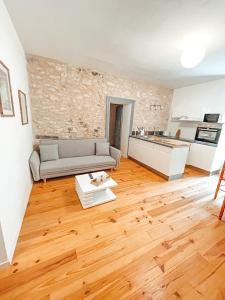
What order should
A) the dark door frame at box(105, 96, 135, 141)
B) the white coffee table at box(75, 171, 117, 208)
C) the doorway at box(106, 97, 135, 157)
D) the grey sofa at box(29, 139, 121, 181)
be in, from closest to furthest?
the white coffee table at box(75, 171, 117, 208), the grey sofa at box(29, 139, 121, 181), the dark door frame at box(105, 96, 135, 141), the doorway at box(106, 97, 135, 157)

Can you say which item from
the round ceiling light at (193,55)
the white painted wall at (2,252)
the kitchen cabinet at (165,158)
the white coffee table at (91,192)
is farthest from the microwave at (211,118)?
the white painted wall at (2,252)

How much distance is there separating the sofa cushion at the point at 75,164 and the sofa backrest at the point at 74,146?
17 centimetres

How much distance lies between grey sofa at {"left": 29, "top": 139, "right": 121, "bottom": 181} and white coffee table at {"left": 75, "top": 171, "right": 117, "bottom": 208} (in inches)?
26.2

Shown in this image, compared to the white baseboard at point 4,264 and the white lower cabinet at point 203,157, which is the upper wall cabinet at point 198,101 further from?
the white baseboard at point 4,264

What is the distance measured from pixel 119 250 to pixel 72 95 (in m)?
3.40

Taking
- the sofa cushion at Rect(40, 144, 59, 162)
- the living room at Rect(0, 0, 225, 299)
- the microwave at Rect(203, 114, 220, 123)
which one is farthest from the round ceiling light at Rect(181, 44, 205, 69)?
the sofa cushion at Rect(40, 144, 59, 162)

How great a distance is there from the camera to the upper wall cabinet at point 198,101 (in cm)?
361

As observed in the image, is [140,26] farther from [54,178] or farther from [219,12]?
[54,178]

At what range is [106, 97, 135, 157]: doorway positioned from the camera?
13.1ft

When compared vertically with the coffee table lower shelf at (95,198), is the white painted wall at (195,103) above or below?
above

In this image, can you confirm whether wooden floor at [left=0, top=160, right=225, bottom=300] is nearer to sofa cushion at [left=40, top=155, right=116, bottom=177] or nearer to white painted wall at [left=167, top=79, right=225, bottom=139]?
sofa cushion at [left=40, top=155, right=116, bottom=177]

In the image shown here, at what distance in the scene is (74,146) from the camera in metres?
3.37

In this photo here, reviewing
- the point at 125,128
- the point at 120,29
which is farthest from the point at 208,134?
the point at 120,29

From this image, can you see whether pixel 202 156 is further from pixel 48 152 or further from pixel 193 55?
pixel 48 152
